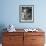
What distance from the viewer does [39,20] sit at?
4188mm

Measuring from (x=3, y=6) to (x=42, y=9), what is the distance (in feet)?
4.19

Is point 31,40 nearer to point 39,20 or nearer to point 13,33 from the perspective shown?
point 13,33

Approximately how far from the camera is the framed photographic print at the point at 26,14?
4.15m

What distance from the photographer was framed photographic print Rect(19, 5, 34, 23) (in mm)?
4152

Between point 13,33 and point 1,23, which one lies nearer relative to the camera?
point 13,33

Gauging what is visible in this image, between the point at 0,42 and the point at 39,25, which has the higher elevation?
the point at 39,25

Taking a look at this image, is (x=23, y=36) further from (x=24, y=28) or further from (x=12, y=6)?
(x=12, y=6)

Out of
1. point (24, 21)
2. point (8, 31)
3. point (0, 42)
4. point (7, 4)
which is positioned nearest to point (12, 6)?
point (7, 4)

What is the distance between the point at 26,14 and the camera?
4.19 m

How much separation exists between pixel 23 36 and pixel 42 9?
1156 millimetres

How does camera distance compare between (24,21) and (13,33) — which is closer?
(13,33)

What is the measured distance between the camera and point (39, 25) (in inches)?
165

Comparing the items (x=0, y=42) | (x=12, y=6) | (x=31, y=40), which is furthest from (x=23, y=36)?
(x=12, y=6)

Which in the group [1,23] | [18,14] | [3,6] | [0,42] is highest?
[3,6]
